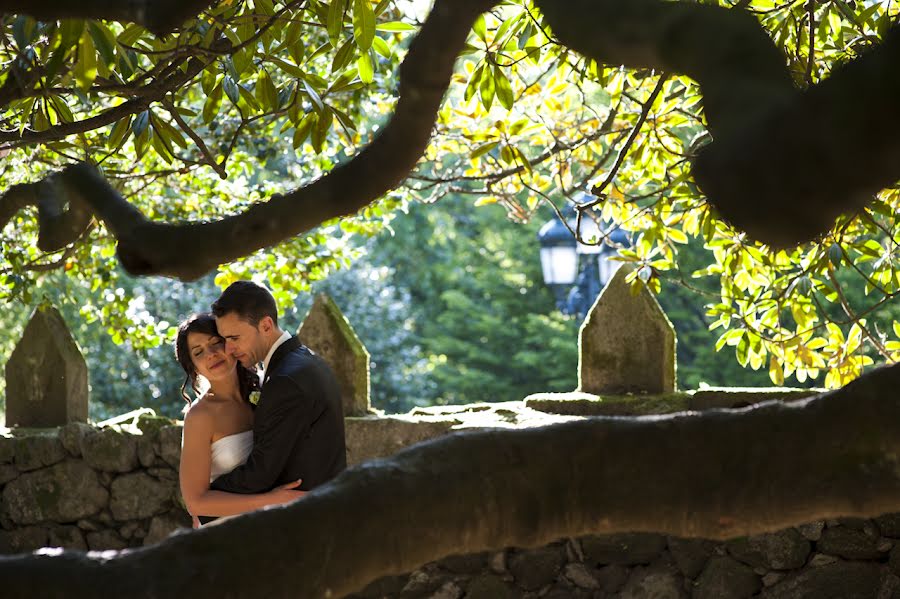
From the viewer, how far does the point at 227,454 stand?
3.75 metres

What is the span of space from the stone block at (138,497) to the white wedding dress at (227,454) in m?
1.75

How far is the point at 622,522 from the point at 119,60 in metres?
2.01

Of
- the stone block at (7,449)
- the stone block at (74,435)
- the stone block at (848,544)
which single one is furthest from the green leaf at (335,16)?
the stone block at (7,449)

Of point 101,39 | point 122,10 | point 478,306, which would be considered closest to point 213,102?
point 101,39

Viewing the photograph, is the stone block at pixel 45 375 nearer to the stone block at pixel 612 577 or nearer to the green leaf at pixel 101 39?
the stone block at pixel 612 577

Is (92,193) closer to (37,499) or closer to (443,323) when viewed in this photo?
(37,499)

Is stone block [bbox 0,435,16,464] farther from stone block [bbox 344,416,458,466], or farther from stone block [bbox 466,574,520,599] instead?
stone block [bbox 466,574,520,599]

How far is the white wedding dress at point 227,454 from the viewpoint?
12.3 ft

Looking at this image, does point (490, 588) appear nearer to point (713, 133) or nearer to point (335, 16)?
point (335, 16)

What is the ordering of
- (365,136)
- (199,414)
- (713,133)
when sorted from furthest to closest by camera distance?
(365,136) → (199,414) → (713,133)

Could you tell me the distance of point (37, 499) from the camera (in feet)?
18.1

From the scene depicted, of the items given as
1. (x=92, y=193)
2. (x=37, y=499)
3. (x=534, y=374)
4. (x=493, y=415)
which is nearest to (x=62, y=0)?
(x=92, y=193)

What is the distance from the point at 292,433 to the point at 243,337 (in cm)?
44

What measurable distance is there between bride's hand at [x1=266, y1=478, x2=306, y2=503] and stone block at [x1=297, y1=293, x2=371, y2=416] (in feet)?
5.69
